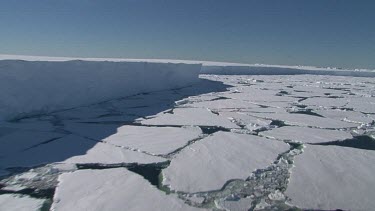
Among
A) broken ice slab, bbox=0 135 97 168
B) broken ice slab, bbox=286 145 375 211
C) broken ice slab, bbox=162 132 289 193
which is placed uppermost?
broken ice slab, bbox=286 145 375 211

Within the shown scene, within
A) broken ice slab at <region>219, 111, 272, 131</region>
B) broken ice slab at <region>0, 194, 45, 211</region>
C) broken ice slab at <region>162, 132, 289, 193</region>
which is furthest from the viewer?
broken ice slab at <region>219, 111, 272, 131</region>

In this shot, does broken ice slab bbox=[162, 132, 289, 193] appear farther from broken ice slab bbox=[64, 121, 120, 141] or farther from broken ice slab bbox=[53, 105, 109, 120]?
broken ice slab bbox=[53, 105, 109, 120]

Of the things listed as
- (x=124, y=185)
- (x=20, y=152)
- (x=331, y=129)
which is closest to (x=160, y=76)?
(x=331, y=129)

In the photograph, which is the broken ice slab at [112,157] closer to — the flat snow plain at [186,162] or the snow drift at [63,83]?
the flat snow plain at [186,162]

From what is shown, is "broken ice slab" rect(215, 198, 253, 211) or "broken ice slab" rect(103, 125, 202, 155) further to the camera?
"broken ice slab" rect(103, 125, 202, 155)

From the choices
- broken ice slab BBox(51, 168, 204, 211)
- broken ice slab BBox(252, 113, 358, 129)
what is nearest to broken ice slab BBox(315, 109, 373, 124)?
broken ice slab BBox(252, 113, 358, 129)

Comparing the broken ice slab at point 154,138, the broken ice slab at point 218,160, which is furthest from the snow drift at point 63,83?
the broken ice slab at point 218,160
